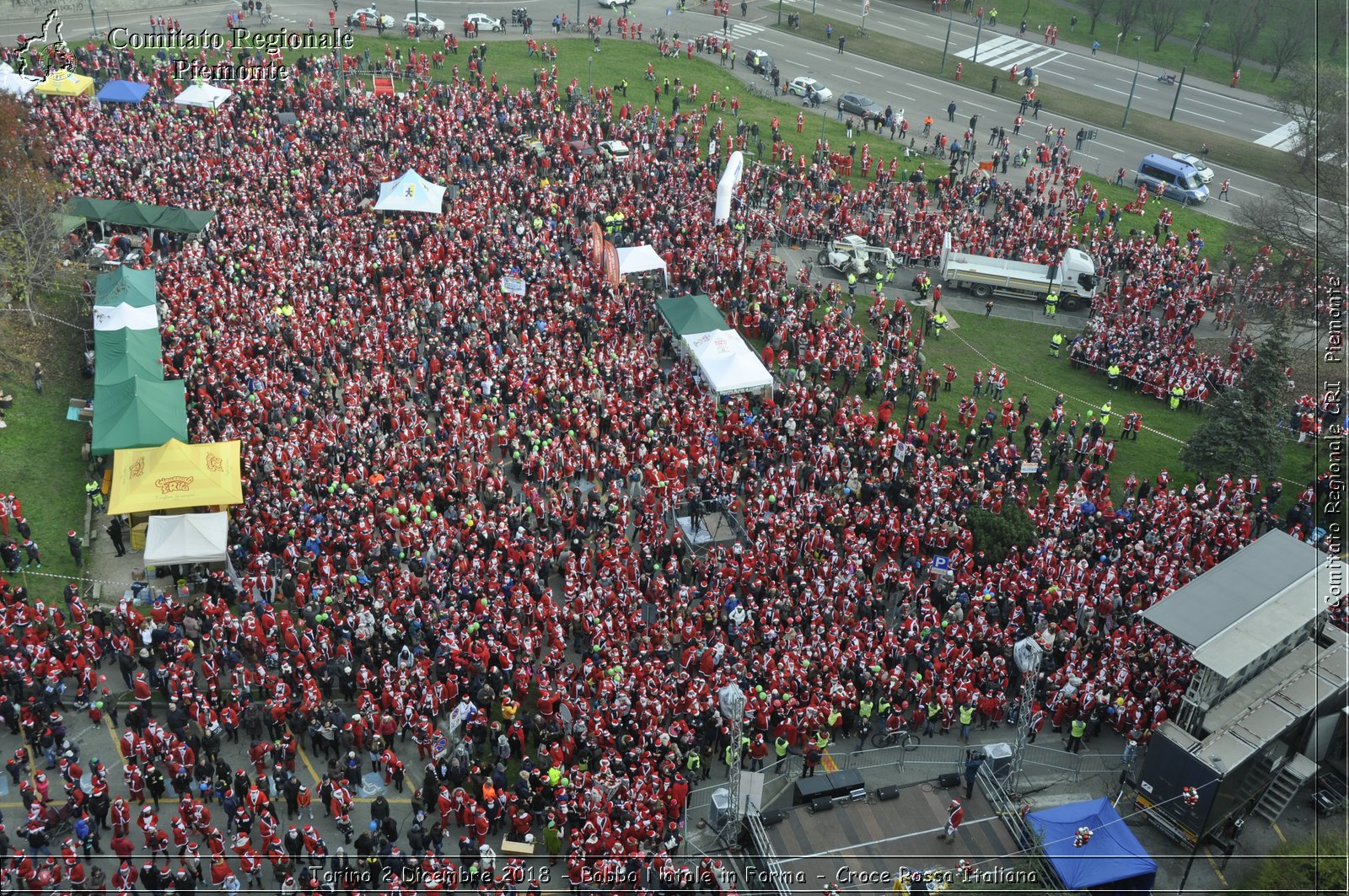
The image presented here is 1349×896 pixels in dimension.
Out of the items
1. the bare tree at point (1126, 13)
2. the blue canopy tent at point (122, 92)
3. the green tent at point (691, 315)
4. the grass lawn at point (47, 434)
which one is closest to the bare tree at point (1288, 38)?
the bare tree at point (1126, 13)

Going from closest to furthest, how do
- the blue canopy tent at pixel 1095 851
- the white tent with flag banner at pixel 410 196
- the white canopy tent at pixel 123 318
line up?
the blue canopy tent at pixel 1095 851 → the white canopy tent at pixel 123 318 → the white tent with flag banner at pixel 410 196

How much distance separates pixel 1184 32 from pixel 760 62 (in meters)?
30.6

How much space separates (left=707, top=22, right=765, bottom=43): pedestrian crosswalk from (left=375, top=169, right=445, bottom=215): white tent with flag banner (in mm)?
33001

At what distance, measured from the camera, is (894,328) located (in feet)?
150

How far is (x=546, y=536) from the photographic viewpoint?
34062 millimetres

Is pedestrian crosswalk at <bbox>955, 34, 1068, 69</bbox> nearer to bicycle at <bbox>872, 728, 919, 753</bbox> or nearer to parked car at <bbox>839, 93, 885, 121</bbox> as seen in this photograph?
parked car at <bbox>839, 93, 885, 121</bbox>

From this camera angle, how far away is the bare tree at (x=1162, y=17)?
256 ft

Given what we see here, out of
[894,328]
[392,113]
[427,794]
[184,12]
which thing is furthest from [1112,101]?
[427,794]

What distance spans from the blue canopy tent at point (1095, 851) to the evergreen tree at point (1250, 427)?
15.7 meters

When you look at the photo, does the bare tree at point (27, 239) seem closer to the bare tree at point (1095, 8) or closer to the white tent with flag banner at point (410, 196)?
the white tent with flag banner at point (410, 196)

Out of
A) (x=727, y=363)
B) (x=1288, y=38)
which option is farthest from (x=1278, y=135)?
(x=727, y=363)

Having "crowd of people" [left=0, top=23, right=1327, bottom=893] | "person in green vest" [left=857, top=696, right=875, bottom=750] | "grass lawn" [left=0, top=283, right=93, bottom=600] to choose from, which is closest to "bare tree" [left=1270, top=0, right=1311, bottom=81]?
"crowd of people" [left=0, top=23, right=1327, bottom=893]

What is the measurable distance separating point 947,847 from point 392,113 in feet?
Answer: 145

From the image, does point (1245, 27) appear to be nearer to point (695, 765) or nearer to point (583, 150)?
point (583, 150)
